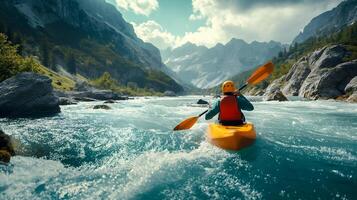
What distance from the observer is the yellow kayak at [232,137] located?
40.9 feet

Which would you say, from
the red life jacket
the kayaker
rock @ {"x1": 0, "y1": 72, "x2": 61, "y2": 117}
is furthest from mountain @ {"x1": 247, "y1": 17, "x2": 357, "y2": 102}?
rock @ {"x1": 0, "y1": 72, "x2": 61, "y2": 117}

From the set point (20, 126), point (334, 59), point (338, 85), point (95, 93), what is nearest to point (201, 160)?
point (20, 126)

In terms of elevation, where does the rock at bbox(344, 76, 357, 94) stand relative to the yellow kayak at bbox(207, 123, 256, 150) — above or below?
above

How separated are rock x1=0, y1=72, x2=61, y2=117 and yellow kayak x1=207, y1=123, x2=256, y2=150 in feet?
66.8

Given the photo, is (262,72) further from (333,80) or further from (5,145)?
(333,80)

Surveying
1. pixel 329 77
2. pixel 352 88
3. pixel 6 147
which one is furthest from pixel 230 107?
pixel 329 77

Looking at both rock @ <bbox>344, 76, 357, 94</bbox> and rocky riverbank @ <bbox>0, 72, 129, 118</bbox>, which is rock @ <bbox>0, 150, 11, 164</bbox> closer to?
rocky riverbank @ <bbox>0, 72, 129, 118</bbox>

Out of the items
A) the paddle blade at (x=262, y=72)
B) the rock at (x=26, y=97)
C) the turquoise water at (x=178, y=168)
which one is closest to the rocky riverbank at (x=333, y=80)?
the paddle blade at (x=262, y=72)

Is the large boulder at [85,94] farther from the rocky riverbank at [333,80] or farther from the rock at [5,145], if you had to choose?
the rock at [5,145]

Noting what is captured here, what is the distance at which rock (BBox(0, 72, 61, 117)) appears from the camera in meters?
26.2

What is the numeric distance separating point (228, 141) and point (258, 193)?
4263 millimetres

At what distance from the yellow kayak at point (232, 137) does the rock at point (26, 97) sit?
66.8 ft

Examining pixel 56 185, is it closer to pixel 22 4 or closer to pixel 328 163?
pixel 328 163

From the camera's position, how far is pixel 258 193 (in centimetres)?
833
